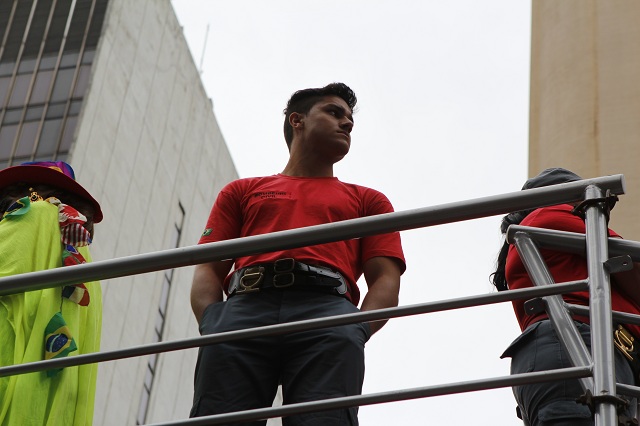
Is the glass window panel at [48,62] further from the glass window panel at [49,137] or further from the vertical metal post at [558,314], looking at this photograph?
the vertical metal post at [558,314]

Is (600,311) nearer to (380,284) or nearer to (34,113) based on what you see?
(380,284)

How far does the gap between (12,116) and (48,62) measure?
6.86 ft

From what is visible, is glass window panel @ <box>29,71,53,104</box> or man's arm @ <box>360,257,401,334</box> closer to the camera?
man's arm @ <box>360,257,401,334</box>

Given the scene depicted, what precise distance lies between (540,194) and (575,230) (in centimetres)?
92

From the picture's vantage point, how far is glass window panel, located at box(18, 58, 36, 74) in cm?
3566

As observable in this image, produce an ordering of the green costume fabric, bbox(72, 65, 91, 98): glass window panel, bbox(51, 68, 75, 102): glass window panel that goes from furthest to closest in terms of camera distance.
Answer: bbox(51, 68, 75, 102): glass window panel < bbox(72, 65, 91, 98): glass window panel < the green costume fabric

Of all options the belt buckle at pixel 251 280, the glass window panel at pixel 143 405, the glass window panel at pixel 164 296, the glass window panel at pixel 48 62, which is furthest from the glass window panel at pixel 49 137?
the belt buckle at pixel 251 280

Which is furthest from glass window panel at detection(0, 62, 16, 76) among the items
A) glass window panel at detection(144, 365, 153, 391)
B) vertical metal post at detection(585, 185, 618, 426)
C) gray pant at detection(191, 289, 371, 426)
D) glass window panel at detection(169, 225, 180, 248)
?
vertical metal post at detection(585, 185, 618, 426)

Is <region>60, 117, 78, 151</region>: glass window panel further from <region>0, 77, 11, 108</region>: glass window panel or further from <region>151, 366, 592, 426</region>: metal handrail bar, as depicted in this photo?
<region>151, 366, 592, 426</region>: metal handrail bar

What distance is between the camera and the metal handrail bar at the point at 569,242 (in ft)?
Answer: 10.7

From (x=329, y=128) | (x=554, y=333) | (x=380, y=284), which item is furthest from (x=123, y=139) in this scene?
(x=554, y=333)

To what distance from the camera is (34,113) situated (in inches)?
1364

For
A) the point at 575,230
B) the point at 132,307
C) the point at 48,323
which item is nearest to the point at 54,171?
the point at 48,323

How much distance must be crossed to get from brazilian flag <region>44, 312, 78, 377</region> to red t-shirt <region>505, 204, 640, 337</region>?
1618 millimetres
